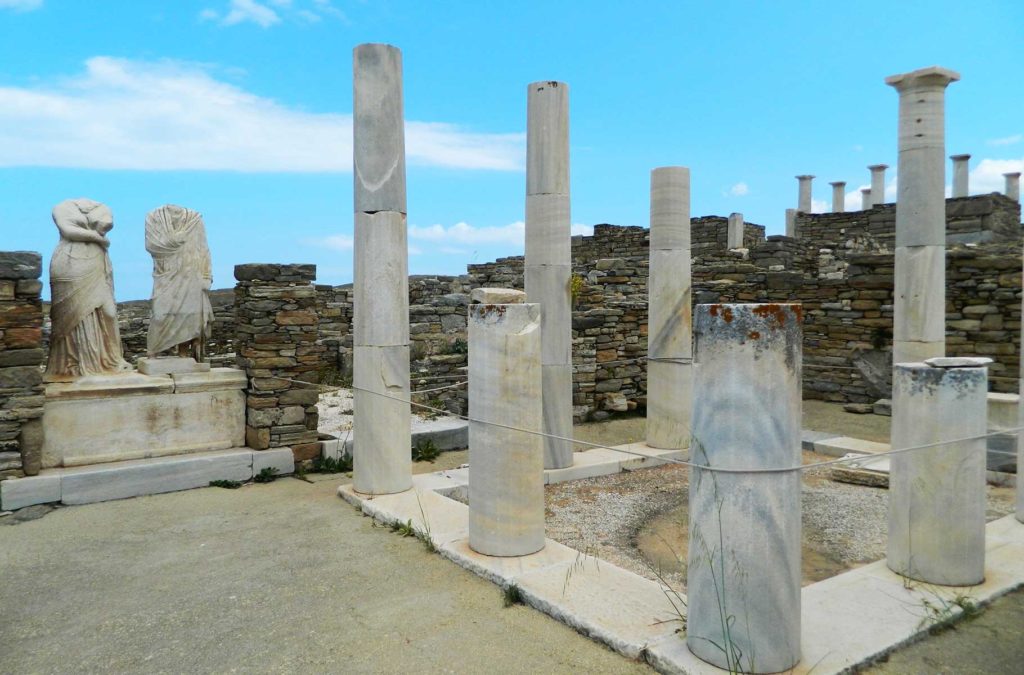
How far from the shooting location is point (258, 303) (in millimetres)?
7383

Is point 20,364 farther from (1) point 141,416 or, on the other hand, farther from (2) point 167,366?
(2) point 167,366

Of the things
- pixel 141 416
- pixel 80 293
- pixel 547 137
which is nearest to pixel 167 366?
pixel 141 416

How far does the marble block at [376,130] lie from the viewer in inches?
243

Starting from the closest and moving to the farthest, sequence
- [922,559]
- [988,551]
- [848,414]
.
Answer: [922,559] → [988,551] → [848,414]

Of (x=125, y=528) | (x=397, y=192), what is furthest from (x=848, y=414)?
(x=125, y=528)

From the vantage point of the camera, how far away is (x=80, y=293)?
676 cm

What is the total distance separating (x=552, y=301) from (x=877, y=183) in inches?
975

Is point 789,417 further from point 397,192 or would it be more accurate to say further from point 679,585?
point 397,192

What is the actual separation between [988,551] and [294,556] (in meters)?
4.76

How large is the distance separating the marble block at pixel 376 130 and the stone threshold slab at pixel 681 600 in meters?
2.92

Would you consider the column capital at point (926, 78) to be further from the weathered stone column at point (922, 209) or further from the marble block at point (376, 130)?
the marble block at point (376, 130)

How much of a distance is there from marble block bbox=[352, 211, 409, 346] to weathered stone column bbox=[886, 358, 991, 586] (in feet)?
13.2

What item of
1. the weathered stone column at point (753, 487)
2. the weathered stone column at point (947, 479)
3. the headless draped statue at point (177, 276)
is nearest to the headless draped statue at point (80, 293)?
the headless draped statue at point (177, 276)

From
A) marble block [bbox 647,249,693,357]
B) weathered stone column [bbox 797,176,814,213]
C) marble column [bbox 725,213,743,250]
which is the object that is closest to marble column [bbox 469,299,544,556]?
marble block [bbox 647,249,693,357]
